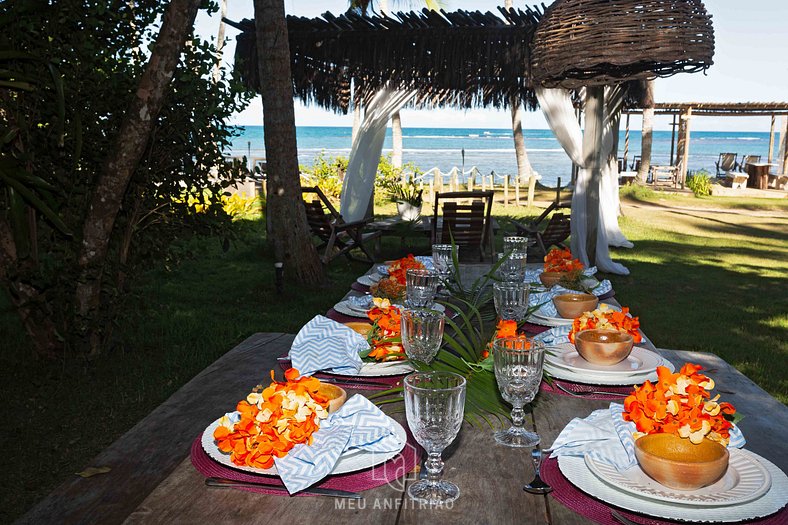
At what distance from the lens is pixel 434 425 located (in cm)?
131

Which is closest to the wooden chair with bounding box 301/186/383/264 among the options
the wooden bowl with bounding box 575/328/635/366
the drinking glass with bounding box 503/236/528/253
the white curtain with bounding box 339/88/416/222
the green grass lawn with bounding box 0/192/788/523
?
the green grass lawn with bounding box 0/192/788/523

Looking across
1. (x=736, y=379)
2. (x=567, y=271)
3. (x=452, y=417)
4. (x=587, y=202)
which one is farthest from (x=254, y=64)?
(x=452, y=417)

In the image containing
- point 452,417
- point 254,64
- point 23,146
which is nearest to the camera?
point 452,417

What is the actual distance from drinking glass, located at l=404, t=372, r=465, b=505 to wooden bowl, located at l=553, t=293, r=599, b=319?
1433 millimetres

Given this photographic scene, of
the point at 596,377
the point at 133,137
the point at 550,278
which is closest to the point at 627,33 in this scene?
the point at 550,278

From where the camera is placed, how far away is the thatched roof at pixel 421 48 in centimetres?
922

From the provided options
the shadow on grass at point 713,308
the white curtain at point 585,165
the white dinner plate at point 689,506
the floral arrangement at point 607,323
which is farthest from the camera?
the white curtain at point 585,165

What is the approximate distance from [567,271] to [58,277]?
299cm

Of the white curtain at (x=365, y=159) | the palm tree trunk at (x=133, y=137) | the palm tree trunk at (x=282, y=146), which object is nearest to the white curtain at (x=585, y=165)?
the white curtain at (x=365, y=159)

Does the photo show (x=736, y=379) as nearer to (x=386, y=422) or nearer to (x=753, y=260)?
(x=386, y=422)

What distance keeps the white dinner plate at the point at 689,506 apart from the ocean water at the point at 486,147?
37.2 m

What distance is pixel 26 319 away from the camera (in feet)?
14.3

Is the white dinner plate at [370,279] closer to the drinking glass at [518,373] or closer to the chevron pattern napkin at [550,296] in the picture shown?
the chevron pattern napkin at [550,296]

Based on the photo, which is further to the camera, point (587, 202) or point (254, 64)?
point (254, 64)
